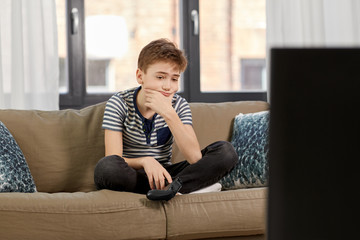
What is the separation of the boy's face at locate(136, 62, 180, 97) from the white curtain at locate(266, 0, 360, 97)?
1159 millimetres

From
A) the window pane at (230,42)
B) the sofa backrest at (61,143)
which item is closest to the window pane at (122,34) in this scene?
the window pane at (230,42)

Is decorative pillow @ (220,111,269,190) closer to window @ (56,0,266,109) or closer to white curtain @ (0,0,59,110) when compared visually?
window @ (56,0,266,109)

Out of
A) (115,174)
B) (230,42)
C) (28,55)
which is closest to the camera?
(115,174)

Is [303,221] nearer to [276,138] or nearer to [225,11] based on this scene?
[276,138]

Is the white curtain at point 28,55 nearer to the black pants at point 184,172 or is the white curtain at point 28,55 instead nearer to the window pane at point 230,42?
the black pants at point 184,172

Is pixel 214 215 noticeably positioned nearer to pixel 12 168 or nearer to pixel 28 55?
pixel 12 168

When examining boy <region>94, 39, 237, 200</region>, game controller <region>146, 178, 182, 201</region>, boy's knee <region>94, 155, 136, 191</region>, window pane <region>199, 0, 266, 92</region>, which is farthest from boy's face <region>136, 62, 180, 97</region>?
window pane <region>199, 0, 266, 92</region>

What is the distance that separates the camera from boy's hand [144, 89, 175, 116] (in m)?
2.22

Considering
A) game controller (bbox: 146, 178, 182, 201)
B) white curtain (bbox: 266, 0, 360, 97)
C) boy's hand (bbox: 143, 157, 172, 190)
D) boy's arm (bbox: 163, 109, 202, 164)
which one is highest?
white curtain (bbox: 266, 0, 360, 97)

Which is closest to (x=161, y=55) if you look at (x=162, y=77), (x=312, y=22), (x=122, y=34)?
(x=162, y=77)

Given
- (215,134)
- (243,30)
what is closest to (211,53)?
(243,30)

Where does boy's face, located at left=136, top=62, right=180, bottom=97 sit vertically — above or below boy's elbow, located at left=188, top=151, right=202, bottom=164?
above

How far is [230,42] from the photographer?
217 inches

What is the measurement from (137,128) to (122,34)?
1.81 metres
